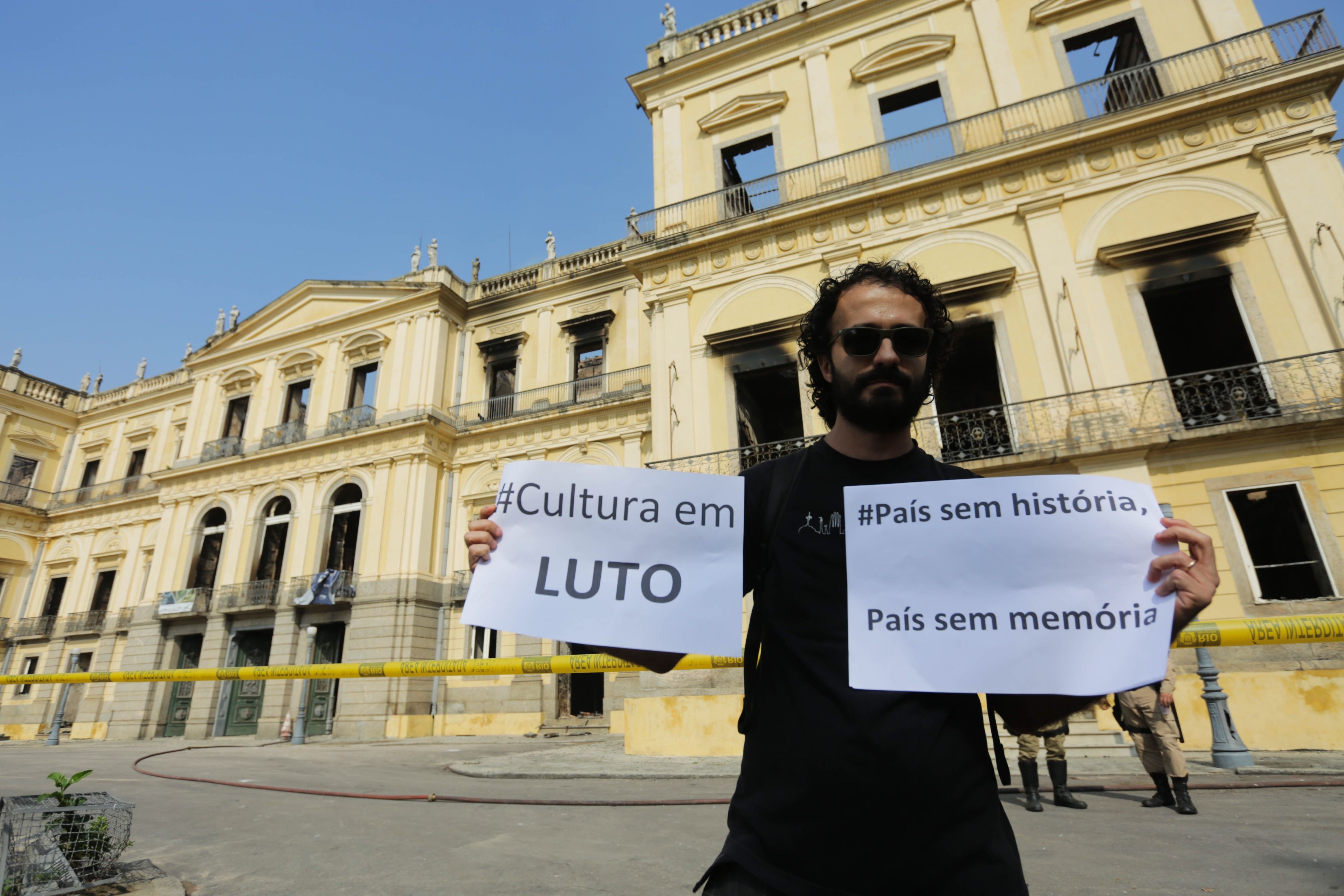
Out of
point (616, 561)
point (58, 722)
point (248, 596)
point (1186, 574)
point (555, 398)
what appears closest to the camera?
point (1186, 574)

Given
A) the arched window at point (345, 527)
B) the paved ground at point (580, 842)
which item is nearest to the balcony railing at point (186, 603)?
the arched window at point (345, 527)

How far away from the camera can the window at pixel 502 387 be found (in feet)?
70.5

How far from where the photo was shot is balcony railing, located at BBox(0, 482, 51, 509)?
27.3 meters

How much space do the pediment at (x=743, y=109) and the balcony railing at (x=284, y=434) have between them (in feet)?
55.3

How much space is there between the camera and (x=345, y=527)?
68.9ft

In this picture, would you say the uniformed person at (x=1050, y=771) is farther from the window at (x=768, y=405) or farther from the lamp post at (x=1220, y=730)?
the window at (x=768, y=405)

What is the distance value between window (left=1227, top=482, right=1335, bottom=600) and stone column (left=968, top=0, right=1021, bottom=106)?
7649 millimetres

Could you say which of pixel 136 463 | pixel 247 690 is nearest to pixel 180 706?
pixel 247 690

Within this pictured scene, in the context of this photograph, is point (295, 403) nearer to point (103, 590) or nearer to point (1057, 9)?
point (103, 590)

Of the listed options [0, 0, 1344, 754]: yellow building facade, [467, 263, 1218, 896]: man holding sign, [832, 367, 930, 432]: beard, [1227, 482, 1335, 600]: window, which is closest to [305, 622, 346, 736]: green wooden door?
[0, 0, 1344, 754]: yellow building facade

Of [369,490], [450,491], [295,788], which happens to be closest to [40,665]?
[369,490]

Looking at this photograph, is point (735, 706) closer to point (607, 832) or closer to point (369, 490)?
point (607, 832)

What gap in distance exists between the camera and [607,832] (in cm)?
509

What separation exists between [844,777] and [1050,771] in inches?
228
